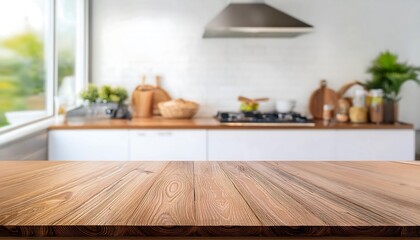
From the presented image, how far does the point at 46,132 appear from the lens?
3.21 metres

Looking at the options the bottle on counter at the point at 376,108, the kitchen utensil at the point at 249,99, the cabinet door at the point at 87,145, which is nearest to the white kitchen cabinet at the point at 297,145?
the bottle on counter at the point at 376,108

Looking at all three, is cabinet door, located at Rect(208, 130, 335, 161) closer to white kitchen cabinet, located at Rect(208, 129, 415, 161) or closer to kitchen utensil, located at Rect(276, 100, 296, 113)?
white kitchen cabinet, located at Rect(208, 129, 415, 161)

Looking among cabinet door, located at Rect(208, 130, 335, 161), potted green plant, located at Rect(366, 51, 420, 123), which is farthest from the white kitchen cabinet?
potted green plant, located at Rect(366, 51, 420, 123)

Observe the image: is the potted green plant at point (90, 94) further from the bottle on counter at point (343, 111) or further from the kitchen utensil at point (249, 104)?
the bottle on counter at point (343, 111)

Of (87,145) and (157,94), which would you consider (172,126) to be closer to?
(87,145)

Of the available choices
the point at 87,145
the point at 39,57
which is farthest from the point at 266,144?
the point at 39,57

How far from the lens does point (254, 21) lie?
3.59 metres

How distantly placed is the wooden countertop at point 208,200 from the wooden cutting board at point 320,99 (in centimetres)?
265

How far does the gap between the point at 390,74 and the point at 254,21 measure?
129 cm

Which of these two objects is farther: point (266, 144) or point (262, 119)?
point (262, 119)

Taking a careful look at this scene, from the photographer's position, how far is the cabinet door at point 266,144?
3391mm

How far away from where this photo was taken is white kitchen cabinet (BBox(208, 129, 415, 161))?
11.1 ft

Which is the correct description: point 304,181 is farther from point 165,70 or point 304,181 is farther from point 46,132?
point 165,70

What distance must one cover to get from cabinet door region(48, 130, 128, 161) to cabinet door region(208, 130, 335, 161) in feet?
2.10
